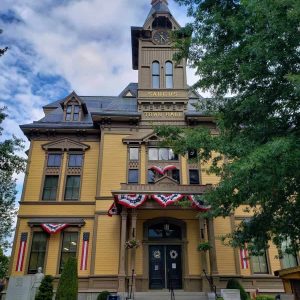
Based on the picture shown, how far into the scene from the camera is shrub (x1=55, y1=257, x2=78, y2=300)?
464 inches

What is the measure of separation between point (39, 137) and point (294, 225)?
689 inches

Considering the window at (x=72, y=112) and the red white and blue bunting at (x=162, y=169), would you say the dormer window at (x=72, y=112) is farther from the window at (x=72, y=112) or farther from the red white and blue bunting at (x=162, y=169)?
the red white and blue bunting at (x=162, y=169)

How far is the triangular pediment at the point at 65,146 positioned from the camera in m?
20.7

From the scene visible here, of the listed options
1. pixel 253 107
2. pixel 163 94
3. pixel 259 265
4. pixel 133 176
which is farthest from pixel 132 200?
pixel 253 107

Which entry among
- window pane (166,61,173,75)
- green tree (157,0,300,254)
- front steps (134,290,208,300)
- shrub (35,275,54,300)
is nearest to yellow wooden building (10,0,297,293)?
window pane (166,61,173,75)

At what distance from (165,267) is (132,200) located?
15.1ft

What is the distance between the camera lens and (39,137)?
21.0 m

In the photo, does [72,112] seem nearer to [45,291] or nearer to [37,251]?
[37,251]

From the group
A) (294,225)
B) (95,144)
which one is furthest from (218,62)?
(95,144)

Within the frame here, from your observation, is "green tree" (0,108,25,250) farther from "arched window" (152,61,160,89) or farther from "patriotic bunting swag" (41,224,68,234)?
"arched window" (152,61,160,89)

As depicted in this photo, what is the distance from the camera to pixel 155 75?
22609 mm

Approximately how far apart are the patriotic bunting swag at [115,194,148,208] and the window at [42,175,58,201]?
5763 millimetres

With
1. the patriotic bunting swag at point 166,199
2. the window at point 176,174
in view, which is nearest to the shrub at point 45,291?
the patriotic bunting swag at point 166,199

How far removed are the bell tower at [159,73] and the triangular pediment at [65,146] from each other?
4623 mm
